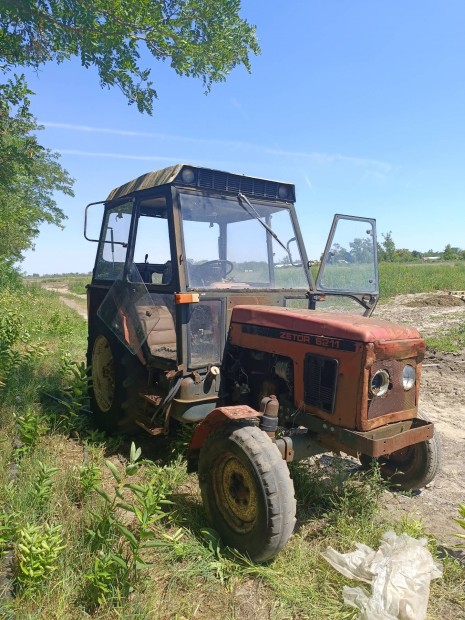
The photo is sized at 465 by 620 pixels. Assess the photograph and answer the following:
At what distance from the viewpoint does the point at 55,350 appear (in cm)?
857

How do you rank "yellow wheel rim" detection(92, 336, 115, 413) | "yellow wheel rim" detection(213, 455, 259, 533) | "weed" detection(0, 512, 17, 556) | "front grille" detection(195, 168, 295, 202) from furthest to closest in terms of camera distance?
"yellow wheel rim" detection(92, 336, 115, 413) < "front grille" detection(195, 168, 295, 202) < "yellow wheel rim" detection(213, 455, 259, 533) < "weed" detection(0, 512, 17, 556)

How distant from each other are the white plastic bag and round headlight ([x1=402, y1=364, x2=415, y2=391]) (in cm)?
94

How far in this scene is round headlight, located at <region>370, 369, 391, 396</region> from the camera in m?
2.98

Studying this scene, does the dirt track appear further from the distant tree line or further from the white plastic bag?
the distant tree line

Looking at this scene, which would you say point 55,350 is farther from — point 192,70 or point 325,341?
point 325,341

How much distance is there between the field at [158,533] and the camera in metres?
2.34

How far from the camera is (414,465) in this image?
11.9 feet

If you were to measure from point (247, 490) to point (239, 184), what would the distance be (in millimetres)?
2491

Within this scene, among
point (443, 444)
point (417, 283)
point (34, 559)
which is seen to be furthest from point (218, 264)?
point (417, 283)

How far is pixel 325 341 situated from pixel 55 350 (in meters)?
6.74

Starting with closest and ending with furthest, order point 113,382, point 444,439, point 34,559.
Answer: point 34,559
point 113,382
point 444,439

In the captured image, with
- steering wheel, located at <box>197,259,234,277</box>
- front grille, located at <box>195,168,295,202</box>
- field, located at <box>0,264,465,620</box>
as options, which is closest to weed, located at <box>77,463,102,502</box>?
field, located at <box>0,264,465,620</box>

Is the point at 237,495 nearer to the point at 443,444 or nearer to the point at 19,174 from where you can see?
the point at 443,444

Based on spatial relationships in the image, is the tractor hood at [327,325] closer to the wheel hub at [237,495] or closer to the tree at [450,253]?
the wheel hub at [237,495]
